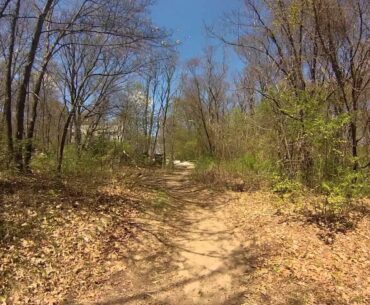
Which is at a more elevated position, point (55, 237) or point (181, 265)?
point (55, 237)

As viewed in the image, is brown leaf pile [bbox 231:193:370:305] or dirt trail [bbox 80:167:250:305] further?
brown leaf pile [bbox 231:193:370:305]

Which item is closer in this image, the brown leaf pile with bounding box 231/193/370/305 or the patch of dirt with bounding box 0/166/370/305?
the patch of dirt with bounding box 0/166/370/305

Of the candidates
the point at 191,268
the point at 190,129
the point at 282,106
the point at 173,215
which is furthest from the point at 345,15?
the point at 190,129

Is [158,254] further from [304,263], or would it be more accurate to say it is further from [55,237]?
[304,263]

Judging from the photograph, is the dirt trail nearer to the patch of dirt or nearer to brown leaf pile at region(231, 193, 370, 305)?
the patch of dirt

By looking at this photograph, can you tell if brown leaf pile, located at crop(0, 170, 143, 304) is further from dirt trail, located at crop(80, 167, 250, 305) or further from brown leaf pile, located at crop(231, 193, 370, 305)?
brown leaf pile, located at crop(231, 193, 370, 305)

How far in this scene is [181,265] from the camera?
6.52 m

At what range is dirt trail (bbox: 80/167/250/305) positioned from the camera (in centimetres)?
549

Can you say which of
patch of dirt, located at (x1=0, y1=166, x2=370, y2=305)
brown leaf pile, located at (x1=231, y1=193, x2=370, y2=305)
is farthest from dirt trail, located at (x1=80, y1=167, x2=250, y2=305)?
brown leaf pile, located at (x1=231, y1=193, x2=370, y2=305)

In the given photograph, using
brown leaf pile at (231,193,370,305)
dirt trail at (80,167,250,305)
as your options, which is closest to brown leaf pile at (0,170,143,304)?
dirt trail at (80,167,250,305)

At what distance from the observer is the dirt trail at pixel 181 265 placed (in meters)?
5.49

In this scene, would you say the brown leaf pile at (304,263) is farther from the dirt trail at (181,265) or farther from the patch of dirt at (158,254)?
the dirt trail at (181,265)

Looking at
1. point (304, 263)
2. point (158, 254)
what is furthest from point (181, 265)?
point (304, 263)

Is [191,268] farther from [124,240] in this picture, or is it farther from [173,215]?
[173,215]
